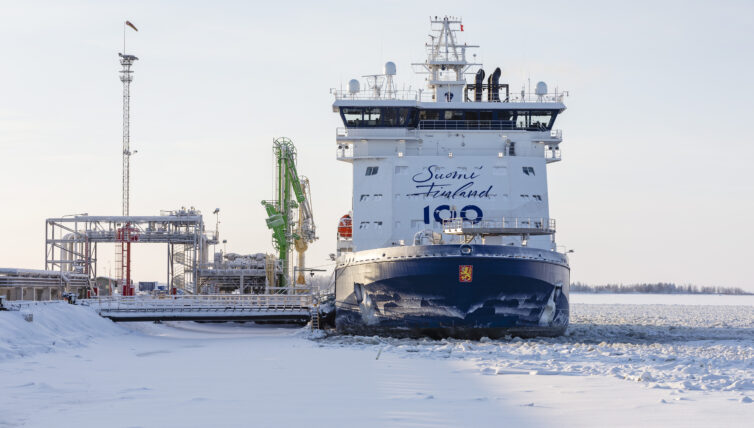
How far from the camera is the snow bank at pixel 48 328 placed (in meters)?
22.9

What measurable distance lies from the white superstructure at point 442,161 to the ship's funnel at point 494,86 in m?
0.09

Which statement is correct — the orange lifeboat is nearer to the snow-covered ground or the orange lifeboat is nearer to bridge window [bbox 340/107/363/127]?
bridge window [bbox 340/107/363/127]

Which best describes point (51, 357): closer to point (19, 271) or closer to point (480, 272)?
point (480, 272)

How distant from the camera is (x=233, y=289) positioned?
58.4 meters

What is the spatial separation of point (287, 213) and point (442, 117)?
21474mm

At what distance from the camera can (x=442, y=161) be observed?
33.4 metres

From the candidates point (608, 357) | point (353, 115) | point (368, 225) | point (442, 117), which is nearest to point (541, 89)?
point (442, 117)

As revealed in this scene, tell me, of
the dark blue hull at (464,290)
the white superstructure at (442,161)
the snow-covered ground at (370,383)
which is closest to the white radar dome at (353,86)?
the white superstructure at (442,161)

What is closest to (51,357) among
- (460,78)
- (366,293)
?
(366,293)

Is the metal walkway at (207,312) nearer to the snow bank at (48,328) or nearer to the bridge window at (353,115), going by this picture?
the snow bank at (48,328)

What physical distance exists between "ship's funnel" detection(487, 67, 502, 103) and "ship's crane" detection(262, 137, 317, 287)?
63.7ft

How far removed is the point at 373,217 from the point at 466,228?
20.6 ft

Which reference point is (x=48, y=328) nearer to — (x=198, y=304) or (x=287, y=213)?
(x=198, y=304)

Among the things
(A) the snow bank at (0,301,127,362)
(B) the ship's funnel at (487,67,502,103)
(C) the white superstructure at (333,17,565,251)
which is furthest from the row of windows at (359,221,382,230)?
(A) the snow bank at (0,301,127,362)
